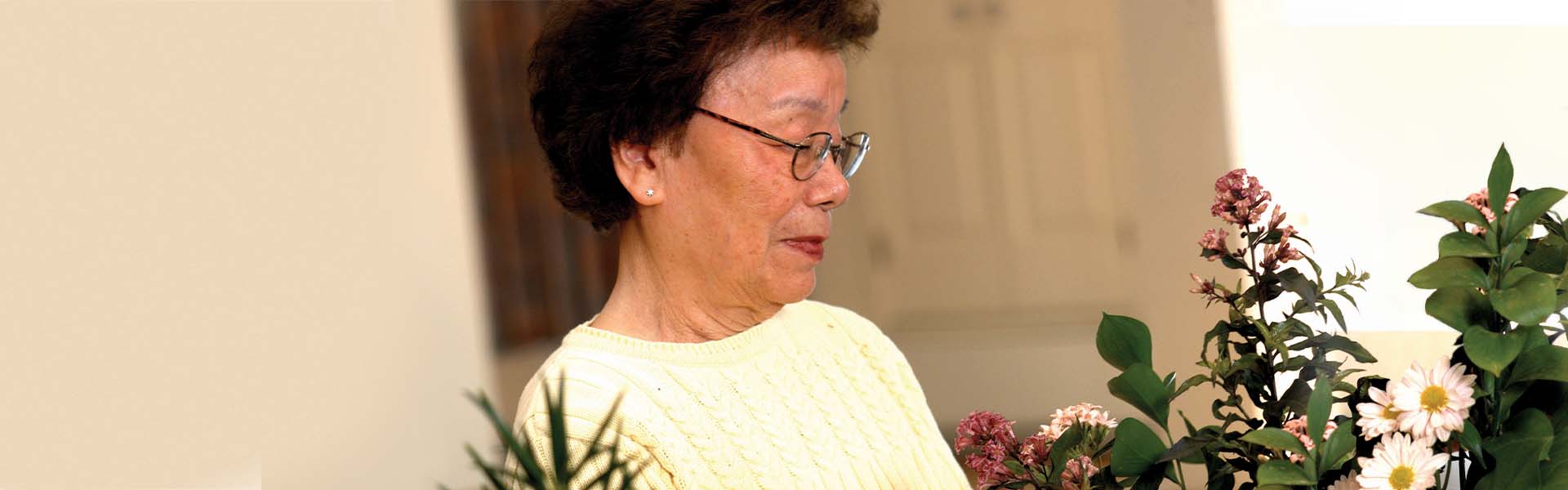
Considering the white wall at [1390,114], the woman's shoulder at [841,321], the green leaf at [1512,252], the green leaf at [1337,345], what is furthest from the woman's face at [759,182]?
the white wall at [1390,114]

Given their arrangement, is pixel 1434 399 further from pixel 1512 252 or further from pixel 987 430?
pixel 987 430

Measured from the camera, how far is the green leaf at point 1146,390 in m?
0.80

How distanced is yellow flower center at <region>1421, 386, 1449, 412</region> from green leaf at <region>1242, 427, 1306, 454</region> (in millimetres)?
68

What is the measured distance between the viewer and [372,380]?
2.54 metres

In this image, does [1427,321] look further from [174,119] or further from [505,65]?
[505,65]

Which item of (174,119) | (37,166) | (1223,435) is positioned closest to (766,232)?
(1223,435)

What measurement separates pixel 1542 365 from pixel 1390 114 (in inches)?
97.0

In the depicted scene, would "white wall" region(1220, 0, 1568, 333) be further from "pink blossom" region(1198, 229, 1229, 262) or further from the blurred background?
"pink blossom" region(1198, 229, 1229, 262)

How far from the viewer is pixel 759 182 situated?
4.41 ft

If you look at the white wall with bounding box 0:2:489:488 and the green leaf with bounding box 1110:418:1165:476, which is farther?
the white wall with bounding box 0:2:489:488

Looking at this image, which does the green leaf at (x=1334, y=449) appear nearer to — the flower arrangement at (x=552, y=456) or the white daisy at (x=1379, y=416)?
the white daisy at (x=1379, y=416)

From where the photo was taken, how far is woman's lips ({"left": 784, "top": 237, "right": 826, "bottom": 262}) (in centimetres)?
140

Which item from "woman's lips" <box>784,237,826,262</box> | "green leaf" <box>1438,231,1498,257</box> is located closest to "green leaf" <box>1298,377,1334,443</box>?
"green leaf" <box>1438,231,1498,257</box>

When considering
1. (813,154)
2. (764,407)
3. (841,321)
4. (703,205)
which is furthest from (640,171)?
(841,321)
